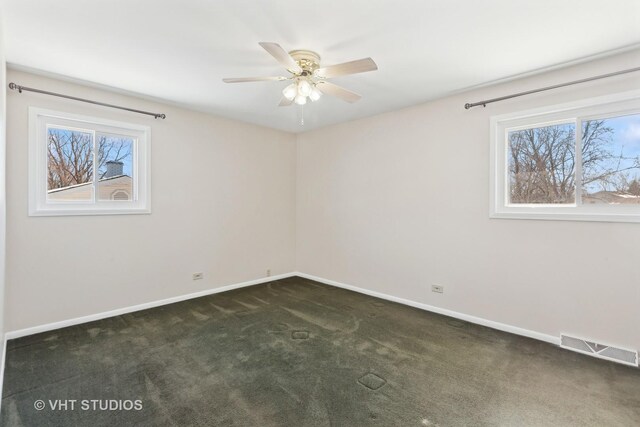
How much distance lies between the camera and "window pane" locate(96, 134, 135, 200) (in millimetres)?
3490

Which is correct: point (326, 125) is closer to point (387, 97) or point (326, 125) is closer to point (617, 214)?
point (387, 97)

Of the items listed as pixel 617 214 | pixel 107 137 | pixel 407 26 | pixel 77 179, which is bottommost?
pixel 617 214

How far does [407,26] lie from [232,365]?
112 inches

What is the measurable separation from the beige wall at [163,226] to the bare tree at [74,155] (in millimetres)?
248

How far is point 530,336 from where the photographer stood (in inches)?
117

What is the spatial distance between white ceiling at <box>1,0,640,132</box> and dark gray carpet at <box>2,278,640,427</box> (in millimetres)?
2498

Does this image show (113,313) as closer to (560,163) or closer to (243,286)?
(243,286)

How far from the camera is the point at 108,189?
354 cm

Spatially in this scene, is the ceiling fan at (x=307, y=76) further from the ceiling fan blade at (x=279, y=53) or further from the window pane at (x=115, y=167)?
the window pane at (x=115, y=167)

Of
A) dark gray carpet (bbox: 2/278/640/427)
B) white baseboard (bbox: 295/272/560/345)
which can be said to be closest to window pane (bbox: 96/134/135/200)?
dark gray carpet (bbox: 2/278/640/427)

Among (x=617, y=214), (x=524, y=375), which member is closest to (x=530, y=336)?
(x=524, y=375)
